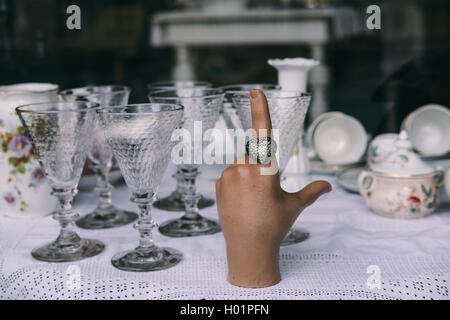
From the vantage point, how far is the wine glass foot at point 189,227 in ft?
2.70

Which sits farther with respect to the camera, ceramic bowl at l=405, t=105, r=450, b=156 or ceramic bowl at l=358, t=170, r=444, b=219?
ceramic bowl at l=405, t=105, r=450, b=156

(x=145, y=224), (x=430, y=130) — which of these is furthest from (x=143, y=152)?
(x=430, y=130)

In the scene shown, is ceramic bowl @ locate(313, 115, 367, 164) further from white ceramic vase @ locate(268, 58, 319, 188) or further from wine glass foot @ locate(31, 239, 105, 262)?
wine glass foot @ locate(31, 239, 105, 262)

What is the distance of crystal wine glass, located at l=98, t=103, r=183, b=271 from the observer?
662 millimetres

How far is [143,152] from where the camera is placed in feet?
2.23

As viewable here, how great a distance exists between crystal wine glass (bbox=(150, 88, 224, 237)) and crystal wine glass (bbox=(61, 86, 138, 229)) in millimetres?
81

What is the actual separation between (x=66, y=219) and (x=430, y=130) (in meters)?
0.70

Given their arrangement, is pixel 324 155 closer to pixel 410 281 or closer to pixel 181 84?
pixel 181 84

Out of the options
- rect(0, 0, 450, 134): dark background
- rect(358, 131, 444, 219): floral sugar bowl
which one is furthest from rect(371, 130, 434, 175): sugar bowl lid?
rect(0, 0, 450, 134): dark background

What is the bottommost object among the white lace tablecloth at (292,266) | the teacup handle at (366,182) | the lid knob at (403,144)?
the white lace tablecloth at (292,266)

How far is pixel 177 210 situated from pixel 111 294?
0.99 ft

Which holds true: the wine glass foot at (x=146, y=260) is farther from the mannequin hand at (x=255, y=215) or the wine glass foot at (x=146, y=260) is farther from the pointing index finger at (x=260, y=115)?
the pointing index finger at (x=260, y=115)

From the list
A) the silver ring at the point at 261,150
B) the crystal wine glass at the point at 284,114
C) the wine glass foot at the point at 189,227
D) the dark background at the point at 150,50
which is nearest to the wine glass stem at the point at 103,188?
the wine glass foot at the point at 189,227

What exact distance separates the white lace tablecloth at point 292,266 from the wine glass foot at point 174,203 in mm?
54
